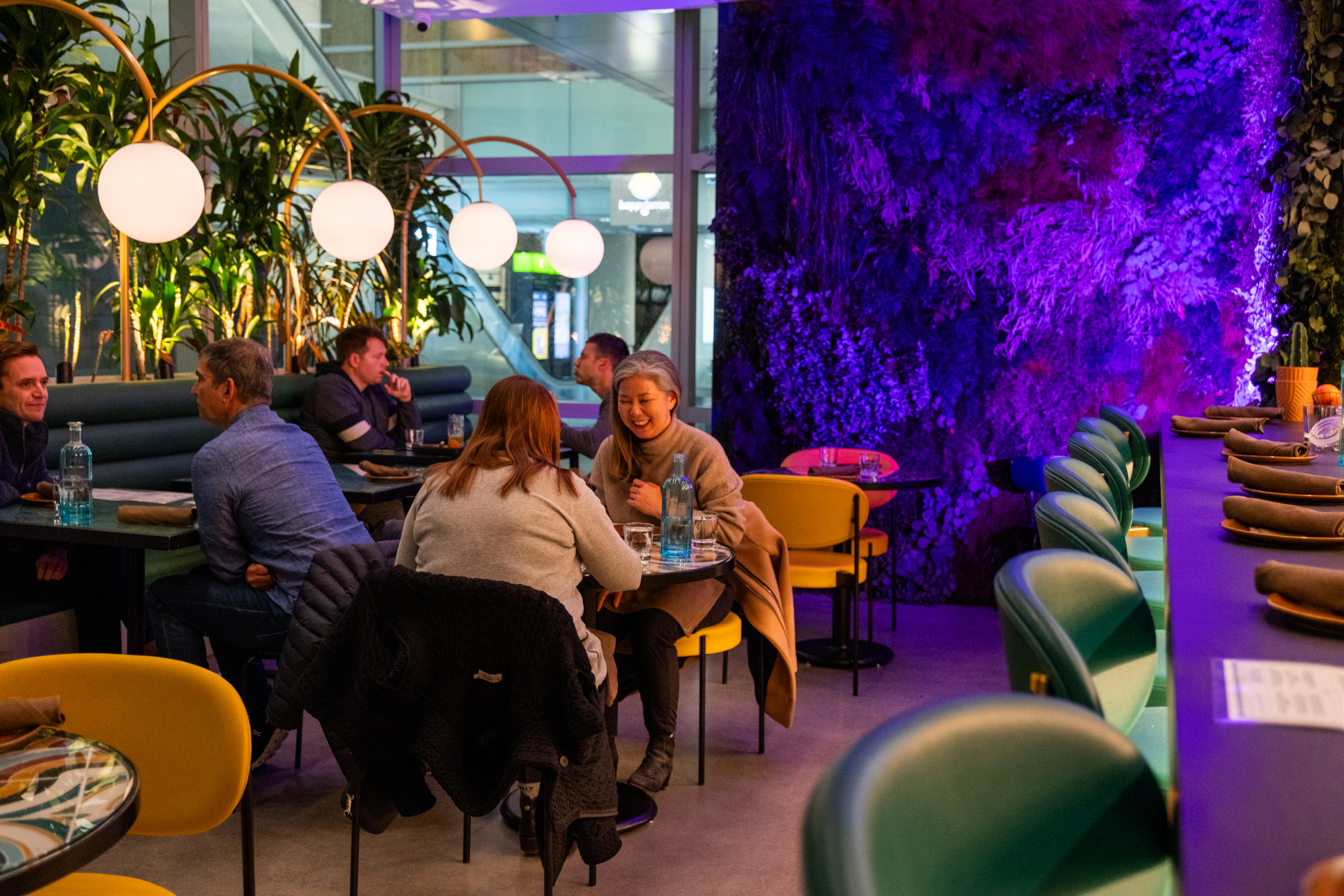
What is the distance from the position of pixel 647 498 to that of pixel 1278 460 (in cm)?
189

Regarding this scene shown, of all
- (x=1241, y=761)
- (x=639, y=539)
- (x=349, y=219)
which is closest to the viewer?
(x=1241, y=761)

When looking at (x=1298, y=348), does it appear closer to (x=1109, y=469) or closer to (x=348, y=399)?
(x=1109, y=469)

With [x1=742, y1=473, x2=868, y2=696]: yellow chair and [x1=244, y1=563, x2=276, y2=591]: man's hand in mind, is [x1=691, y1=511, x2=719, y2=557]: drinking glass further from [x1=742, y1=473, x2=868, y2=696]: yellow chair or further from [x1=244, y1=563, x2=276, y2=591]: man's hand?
[x1=244, y1=563, x2=276, y2=591]: man's hand

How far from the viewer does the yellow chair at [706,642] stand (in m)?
3.80

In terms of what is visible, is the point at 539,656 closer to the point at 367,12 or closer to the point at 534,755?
the point at 534,755

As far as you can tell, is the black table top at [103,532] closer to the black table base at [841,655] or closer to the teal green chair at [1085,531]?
the teal green chair at [1085,531]

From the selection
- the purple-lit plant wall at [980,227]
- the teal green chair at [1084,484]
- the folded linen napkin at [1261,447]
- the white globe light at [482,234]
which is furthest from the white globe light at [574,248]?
the folded linen napkin at [1261,447]

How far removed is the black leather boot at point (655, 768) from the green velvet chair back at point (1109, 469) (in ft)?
5.24

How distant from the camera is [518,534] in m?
2.84

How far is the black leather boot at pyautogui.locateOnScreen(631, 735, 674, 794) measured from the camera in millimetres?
3744

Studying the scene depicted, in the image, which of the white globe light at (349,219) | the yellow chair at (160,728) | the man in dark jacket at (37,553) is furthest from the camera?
the white globe light at (349,219)

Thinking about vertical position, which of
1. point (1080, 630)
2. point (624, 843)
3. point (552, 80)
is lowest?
point (624, 843)

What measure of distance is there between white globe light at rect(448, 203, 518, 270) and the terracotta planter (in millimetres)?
4080

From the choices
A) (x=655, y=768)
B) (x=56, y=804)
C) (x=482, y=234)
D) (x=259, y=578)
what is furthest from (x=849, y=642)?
(x=56, y=804)
